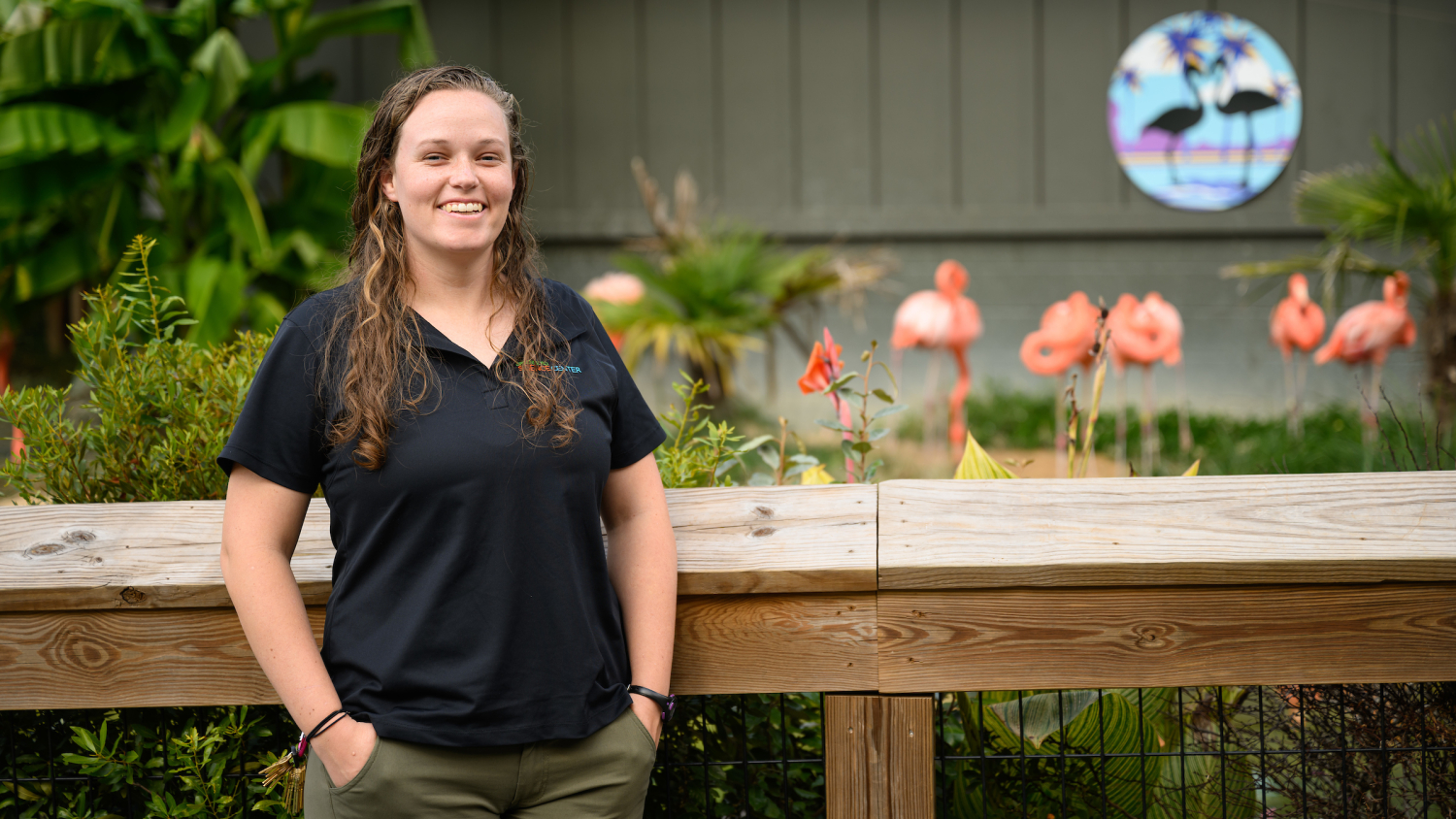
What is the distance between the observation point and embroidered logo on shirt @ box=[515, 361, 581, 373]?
1.26 metres

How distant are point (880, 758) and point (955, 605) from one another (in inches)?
8.7

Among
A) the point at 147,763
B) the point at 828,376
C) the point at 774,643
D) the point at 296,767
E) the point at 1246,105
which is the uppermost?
the point at 1246,105

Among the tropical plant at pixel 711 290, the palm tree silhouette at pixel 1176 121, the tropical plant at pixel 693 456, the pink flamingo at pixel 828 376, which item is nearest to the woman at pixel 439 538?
the tropical plant at pixel 693 456

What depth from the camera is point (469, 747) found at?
1163 mm

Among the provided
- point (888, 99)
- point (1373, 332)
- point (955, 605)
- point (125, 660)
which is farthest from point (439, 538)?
point (888, 99)

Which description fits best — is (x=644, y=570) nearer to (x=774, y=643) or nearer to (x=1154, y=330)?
(x=774, y=643)

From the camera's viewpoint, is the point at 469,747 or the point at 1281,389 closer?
the point at 469,747

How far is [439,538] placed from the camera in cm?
118

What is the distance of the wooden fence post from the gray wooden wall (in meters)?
7.72

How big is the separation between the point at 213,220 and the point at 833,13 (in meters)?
5.06

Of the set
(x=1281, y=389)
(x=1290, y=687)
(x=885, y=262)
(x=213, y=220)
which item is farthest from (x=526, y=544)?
(x=1281, y=389)

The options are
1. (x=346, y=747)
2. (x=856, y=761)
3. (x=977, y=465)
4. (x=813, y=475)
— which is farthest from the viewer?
(x=813, y=475)

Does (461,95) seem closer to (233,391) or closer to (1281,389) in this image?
(233,391)

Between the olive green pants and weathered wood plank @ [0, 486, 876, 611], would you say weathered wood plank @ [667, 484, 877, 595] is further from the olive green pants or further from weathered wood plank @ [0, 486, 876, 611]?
the olive green pants
